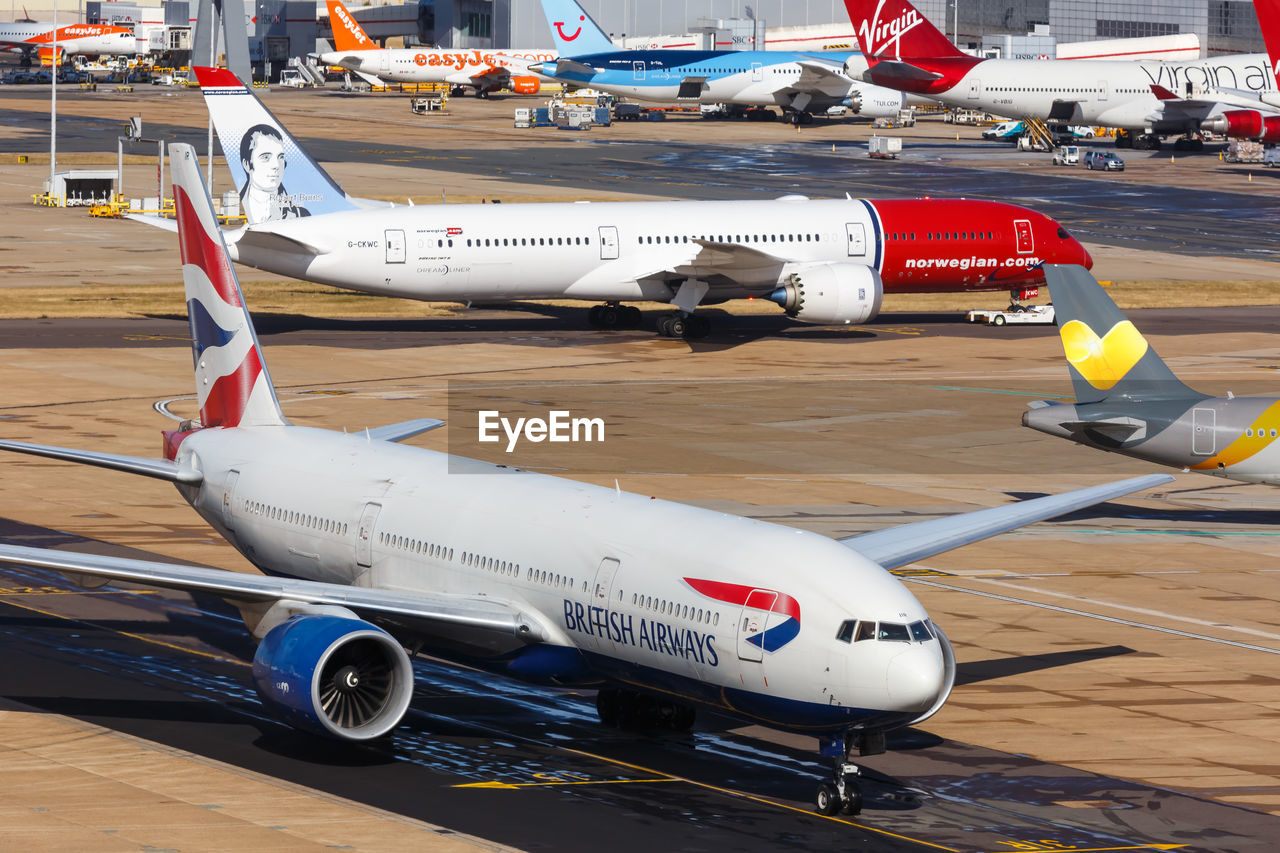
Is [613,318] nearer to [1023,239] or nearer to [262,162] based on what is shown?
[262,162]

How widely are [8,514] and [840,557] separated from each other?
2600 cm

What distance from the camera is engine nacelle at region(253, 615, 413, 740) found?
84.9 ft

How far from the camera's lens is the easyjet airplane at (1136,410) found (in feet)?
142

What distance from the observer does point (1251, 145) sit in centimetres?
15712

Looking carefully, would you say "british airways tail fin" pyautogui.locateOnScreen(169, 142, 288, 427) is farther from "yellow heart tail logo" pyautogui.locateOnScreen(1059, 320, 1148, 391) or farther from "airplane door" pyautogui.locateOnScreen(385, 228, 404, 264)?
"airplane door" pyautogui.locateOnScreen(385, 228, 404, 264)

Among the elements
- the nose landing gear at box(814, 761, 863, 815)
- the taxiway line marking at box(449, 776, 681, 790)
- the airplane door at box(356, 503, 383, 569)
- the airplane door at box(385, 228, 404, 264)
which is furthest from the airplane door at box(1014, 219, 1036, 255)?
the nose landing gear at box(814, 761, 863, 815)

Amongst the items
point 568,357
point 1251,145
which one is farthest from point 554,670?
point 1251,145

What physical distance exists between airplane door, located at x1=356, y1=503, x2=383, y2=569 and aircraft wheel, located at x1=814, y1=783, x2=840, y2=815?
9.56 meters

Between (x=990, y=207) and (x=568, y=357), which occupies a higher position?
(x=990, y=207)

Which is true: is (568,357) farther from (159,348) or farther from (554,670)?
(554,670)

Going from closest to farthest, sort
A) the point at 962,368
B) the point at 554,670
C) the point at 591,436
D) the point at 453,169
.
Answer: the point at 554,670 → the point at 591,436 → the point at 962,368 → the point at 453,169

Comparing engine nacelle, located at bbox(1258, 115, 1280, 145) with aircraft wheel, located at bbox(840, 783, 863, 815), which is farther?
engine nacelle, located at bbox(1258, 115, 1280, 145)

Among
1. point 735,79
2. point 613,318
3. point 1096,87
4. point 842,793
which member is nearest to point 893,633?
point 842,793

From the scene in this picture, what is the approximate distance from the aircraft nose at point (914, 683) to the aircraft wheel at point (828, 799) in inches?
72.4
